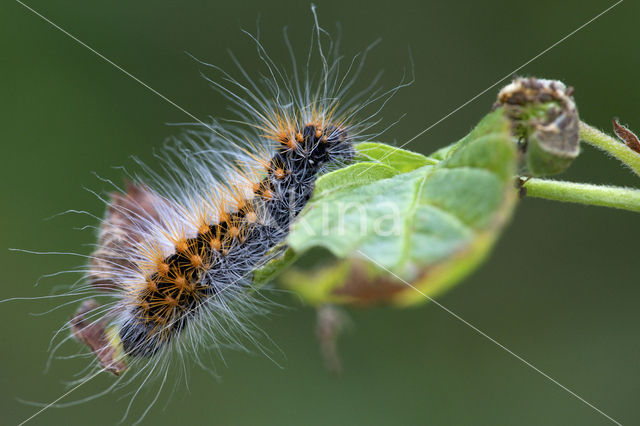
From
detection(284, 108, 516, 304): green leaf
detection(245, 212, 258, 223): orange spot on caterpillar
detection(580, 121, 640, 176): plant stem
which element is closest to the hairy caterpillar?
detection(245, 212, 258, 223): orange spot on caterpillar

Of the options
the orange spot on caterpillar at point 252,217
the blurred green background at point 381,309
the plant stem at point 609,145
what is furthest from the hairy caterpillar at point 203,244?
the blurred green background at point 381,309

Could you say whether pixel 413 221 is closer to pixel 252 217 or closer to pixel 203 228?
pixel 252 217

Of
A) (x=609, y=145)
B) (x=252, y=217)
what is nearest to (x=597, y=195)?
(x=609, y=145)

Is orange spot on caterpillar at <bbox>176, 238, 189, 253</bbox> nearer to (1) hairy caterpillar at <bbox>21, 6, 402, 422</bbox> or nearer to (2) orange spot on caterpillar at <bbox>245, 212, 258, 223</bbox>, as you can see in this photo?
(1) hairy caterpillar at <bbox>21, 6, 402, 422</bbox>

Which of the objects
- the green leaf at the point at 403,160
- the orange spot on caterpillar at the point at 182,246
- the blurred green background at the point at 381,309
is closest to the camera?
the green leaf at the point at 403,160

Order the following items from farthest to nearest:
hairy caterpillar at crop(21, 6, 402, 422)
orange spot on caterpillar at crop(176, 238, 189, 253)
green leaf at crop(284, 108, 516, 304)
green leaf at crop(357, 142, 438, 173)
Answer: orange spot on caterpillar at crop(176, 238, 189, 253) → hairy caterpillar at crop(21, 6, 402, 422) → green leaf at crop(357, 142, 438, 173) → green leaf at crop(284, 108, 516, 304)

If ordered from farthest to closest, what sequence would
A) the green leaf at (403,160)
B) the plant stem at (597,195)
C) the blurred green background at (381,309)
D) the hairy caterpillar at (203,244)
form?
the blurred green background at (381,309) < the hairy caterpillar at (203,244) < the green leaf at (403,160) < the plant stem at (597,195)

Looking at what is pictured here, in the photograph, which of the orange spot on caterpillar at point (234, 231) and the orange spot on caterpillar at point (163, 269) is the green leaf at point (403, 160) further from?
the orange spot on caterpillar at point (163, 269)
